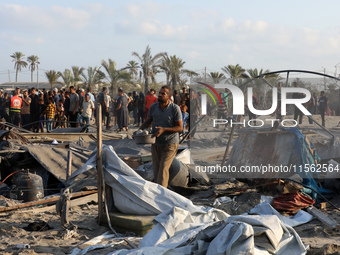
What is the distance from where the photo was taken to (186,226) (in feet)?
17.9

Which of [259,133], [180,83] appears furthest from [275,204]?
[180,83]

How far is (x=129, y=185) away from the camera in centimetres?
601

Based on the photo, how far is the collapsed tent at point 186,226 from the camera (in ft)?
14.4

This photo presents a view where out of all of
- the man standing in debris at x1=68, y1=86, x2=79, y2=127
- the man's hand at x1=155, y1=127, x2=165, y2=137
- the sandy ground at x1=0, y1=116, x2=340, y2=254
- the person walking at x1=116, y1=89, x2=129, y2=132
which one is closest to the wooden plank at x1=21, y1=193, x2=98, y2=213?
the sandy ground at x1=0, y1=116, x2=340, y2=254

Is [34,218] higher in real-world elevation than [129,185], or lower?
lower

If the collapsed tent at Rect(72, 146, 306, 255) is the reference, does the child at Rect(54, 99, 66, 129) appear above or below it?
above

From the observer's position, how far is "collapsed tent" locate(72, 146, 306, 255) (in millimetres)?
4398

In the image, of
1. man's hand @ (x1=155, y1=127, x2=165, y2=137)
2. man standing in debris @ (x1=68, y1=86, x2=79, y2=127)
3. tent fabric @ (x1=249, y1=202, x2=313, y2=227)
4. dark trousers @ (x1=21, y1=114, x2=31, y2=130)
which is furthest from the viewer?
dark trousers @ (x1=21, y1=114, x2=31, y2=130)

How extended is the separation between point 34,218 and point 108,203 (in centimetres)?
122

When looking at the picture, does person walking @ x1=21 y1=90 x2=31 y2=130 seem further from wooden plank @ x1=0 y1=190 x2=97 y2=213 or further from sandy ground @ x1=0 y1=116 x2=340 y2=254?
sandy ground @ x1=0 y1=116 x2=340 y2=254

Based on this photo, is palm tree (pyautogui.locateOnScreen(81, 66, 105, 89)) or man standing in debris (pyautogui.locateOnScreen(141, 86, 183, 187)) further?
palm tree (pyautogui.locateOnScreen(81, 66, 105, 89))

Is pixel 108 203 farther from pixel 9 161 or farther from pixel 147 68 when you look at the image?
pixel 147 68

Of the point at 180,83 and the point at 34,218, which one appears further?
the point at 180,83

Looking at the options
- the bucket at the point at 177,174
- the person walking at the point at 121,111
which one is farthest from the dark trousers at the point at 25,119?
the bucket at the point at 177,174
